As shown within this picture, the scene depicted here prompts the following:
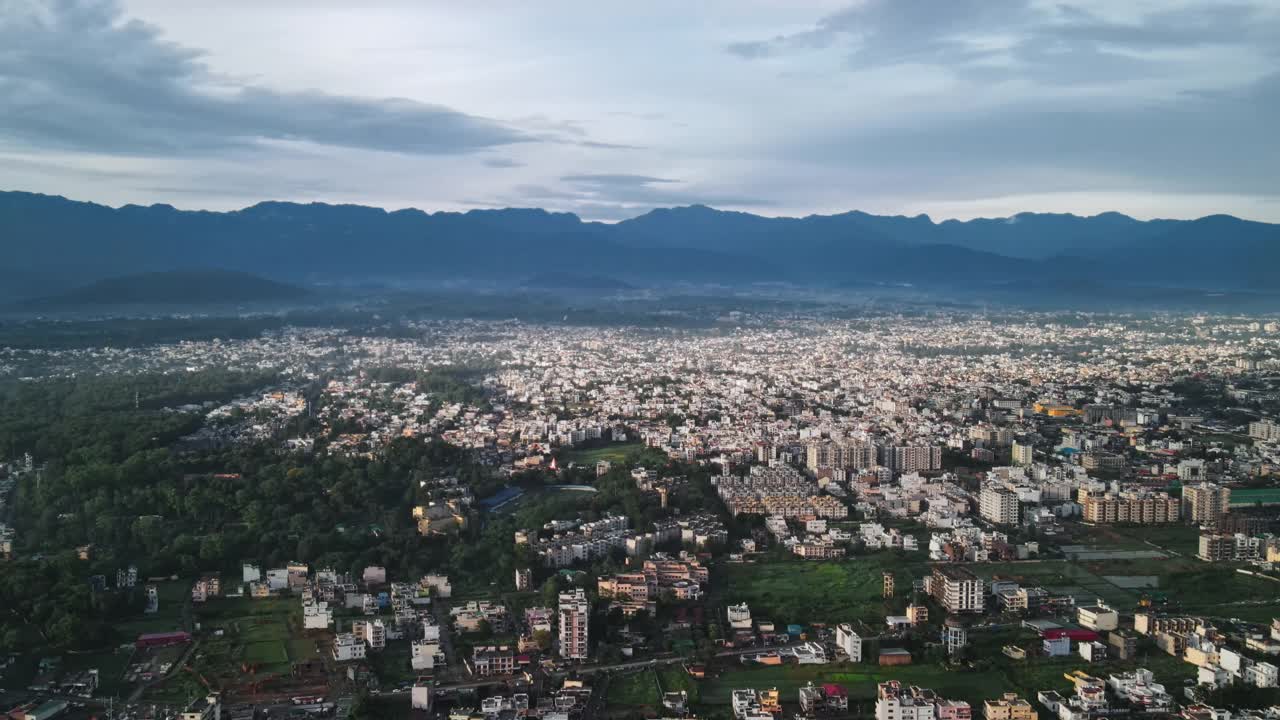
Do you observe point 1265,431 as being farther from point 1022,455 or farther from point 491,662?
point 491,662

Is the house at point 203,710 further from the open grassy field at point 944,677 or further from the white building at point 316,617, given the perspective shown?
the open grassy field at point 944,677

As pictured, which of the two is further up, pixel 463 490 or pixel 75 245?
pixel 75 245

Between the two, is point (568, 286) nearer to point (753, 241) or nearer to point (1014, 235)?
point (753, 241)

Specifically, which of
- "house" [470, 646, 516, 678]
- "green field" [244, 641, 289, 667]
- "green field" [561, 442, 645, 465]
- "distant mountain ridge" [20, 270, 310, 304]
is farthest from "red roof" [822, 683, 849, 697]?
"distant mountain ridge" [20, 270, 310, 304]

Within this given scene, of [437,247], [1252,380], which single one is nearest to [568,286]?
[437,247]

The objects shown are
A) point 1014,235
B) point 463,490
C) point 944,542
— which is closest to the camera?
point 944,542

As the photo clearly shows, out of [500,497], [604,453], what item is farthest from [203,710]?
[604,453]

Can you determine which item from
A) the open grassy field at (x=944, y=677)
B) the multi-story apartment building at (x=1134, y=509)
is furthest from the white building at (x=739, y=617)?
the multi-story apartment building at (x=1134, y=509)

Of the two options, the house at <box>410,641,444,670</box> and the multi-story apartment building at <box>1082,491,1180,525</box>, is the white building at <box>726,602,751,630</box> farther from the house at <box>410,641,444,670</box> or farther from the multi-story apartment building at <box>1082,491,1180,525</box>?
the multi-story apartment building at <box>1082,491,1180,525</box>
